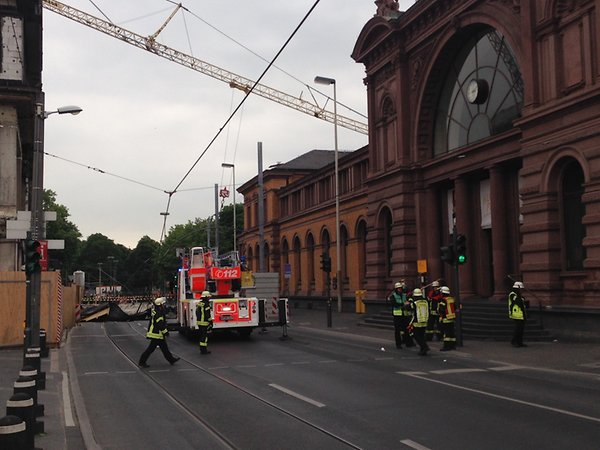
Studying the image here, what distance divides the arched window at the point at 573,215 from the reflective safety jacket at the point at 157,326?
12465 millimetres

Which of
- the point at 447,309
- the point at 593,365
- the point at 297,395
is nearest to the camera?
the point at 297,395

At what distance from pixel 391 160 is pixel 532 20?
439 inches

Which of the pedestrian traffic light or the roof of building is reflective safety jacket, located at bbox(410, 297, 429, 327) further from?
the roof of building

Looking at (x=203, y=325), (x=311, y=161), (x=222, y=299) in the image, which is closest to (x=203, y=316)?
(x=203, y=325)

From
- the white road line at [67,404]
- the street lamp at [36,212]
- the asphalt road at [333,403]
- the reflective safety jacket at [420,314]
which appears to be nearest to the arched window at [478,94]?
the reflective safety jacket at [420,314]

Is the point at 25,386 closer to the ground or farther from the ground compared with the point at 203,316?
closer to the ground

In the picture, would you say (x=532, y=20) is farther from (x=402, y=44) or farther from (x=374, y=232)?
(x=374, y=232)

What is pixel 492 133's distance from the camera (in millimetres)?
26062

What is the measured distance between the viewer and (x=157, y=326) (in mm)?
16047

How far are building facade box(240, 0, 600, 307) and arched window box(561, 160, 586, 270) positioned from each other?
36 millimetres

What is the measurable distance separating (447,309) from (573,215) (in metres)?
5.68

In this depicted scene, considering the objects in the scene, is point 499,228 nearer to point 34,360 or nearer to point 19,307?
point 19,307

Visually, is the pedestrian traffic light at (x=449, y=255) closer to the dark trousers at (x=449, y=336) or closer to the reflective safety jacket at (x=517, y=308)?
the reflective safety jacket at (x=517, y=308)

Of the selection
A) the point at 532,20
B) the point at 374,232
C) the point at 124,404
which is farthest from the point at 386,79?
the point at 124,404
